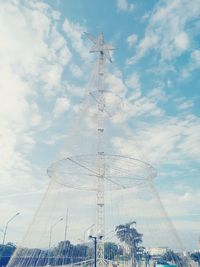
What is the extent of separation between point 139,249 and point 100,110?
83955mm

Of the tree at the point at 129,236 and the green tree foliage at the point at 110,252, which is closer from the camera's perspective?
the green tree foliage at the point at 110,252

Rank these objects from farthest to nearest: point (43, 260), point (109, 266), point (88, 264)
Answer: point (43, 260) → point (88, 264) → point (109, 266)

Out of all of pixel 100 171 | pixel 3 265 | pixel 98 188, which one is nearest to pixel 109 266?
pixel 98 188

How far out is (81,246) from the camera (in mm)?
116250

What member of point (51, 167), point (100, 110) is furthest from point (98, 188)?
point (100, 110)

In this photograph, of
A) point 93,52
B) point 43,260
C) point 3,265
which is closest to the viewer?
point 93,52

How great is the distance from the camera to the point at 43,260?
93875 mm

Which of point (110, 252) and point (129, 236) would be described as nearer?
point (110, 252)

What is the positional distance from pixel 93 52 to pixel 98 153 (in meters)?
19.8

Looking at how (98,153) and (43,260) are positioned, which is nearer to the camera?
(98,153)

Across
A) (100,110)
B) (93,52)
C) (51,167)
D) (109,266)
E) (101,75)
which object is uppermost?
(93,52)

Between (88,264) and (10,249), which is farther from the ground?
(10,249)

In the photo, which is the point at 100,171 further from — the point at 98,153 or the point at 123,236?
the point at 123,236

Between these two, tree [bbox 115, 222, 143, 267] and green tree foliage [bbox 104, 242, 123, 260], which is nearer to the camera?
green tree foliage [bbox 104, 242, 123, 260]
